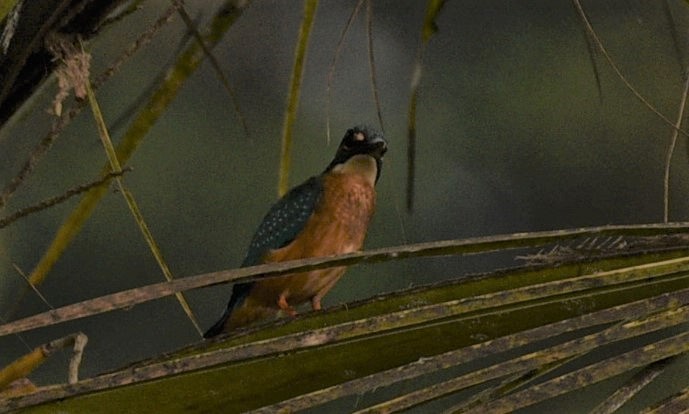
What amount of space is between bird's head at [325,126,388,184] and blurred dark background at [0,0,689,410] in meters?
2.18

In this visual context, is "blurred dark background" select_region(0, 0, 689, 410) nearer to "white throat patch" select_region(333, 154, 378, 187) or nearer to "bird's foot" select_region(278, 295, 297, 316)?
"white throat patch" select_region(333, 154, 378, 187)

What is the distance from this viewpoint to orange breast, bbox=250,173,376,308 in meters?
1.92

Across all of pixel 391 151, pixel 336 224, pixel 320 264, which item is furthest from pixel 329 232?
pixel 391 151

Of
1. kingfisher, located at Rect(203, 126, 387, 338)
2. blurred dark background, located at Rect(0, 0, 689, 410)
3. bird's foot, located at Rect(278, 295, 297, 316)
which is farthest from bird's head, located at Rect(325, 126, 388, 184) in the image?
blurred dark background, located at Rect(0, 0, 689, 410)

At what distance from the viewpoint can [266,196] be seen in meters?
5.29

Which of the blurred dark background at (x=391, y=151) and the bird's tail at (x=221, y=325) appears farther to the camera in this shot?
the blurred dark background at (x=391, y=151)

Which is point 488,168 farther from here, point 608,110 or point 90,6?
point 90,6

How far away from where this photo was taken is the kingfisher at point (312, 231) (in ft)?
6.28

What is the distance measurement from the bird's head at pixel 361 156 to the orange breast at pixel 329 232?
0.02 m

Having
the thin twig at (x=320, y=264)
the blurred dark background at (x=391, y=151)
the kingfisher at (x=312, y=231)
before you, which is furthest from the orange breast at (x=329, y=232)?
the blurred dark background at (x=391, y=151)

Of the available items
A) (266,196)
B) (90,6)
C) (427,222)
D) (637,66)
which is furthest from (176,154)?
(90,6)

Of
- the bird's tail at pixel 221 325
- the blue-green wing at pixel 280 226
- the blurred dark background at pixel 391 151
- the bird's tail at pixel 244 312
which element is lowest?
the bird's tail at pixel 244 312

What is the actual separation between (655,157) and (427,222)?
1.02 meters

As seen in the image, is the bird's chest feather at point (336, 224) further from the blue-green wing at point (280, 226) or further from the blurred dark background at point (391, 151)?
the blurred dark background at point (391, 151)
